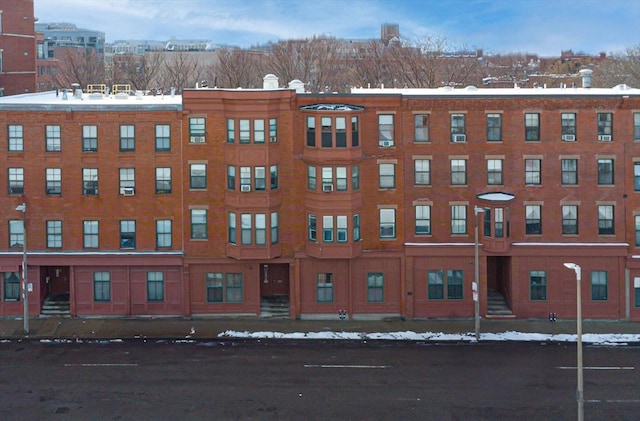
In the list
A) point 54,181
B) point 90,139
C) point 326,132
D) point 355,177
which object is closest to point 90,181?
point 54,181

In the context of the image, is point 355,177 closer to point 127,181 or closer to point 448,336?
point 448,336

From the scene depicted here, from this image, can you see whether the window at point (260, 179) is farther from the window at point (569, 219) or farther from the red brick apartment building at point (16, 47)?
the red brick apartment building at point (16, 47)

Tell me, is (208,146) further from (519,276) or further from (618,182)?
(618,182)

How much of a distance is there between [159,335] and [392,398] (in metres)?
14.1

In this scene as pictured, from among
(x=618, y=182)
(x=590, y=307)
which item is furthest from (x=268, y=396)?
(x=618, y=182)

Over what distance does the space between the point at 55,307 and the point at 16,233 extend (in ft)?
15.3

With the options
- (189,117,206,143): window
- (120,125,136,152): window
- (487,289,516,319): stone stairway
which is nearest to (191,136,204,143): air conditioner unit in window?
(189,117,206,143): window

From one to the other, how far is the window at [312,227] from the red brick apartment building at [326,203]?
64 millimetres

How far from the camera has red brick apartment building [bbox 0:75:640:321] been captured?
1506 inches

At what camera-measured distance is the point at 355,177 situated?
38.3m

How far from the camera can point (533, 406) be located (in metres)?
26.2

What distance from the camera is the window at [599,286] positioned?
127 ft

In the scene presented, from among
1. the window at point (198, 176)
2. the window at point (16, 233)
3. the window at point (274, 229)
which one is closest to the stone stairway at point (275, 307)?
the window at point (274, 229)

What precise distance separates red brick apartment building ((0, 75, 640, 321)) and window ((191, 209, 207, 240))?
0.08 m
